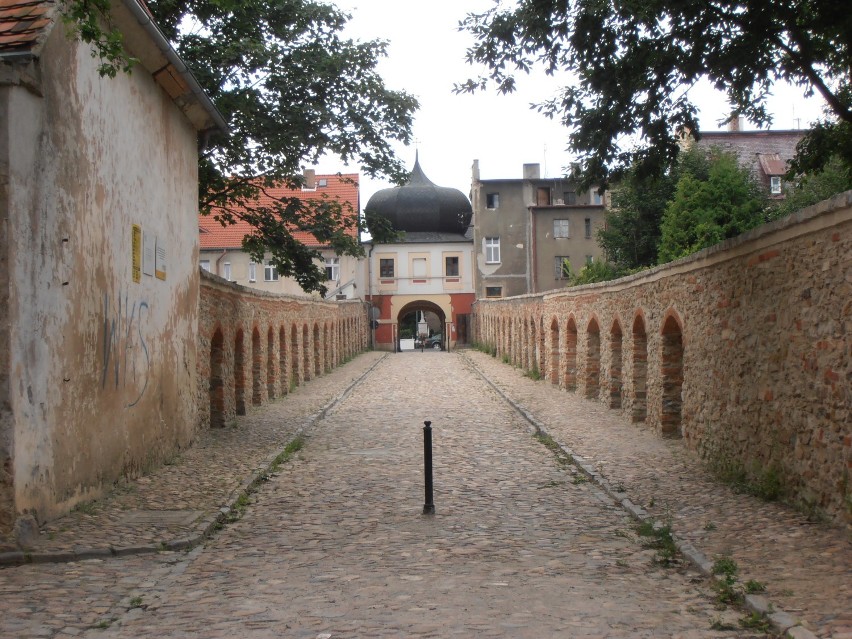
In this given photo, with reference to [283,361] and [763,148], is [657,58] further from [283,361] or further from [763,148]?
[763,148]

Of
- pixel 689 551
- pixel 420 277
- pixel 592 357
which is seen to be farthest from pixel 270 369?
pixel 420 277

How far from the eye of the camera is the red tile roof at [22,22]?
8.15 metres

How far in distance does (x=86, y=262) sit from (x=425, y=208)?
2125 inches

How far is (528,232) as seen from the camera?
59219mm

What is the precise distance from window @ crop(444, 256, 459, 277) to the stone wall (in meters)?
26.5

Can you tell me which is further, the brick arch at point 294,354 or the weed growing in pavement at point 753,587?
the brick arch at point 294,354

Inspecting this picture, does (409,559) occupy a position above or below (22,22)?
below

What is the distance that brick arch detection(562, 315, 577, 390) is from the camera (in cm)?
2481

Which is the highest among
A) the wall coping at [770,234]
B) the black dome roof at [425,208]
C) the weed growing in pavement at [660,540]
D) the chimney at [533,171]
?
the chimney at [533,171]

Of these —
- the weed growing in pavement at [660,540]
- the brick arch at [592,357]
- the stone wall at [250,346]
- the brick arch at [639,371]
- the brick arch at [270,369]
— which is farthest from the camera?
the brick arch at [270,369]

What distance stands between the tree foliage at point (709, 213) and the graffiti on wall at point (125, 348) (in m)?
23.6

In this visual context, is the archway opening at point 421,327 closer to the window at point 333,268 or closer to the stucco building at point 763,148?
the window at point 333,268

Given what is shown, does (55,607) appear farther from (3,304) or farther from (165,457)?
(165,457)

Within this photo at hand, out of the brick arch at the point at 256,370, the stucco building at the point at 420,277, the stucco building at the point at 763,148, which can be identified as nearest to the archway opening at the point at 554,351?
the brick arch at the point at 256,370
